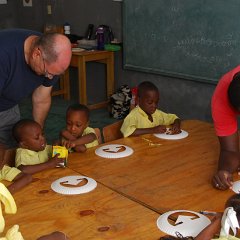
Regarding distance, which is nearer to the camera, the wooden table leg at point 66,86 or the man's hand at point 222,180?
the man's hand at point 222,180

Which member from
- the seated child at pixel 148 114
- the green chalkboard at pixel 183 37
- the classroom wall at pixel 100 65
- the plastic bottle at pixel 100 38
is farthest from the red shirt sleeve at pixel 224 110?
the plastic bottle at pixel 100 38

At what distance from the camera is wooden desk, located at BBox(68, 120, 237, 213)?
164 cm

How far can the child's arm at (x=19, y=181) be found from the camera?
67.5 inches

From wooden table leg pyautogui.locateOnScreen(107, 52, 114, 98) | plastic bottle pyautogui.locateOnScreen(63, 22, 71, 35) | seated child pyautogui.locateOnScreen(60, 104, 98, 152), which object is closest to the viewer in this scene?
seated child pyautogui.locateOnScreen(60, 104, 98, 152)

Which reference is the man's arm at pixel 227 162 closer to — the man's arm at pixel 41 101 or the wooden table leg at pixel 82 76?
the man's arm at pixel 41 101

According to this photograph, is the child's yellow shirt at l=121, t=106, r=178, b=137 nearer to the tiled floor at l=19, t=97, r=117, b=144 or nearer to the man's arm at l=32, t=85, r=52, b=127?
the man's arm at l=32, t=85, r=52, b=127

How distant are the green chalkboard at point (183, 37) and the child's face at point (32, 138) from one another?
263cm

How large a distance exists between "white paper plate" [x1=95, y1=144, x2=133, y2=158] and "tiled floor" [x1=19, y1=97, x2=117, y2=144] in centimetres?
240

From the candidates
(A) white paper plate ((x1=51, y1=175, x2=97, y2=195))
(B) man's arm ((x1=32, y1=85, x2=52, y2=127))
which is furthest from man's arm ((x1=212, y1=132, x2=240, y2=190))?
(B) man's arm ((x1=32, y1=85, x2=52, y2=127))

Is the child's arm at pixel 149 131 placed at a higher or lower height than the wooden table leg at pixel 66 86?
higher

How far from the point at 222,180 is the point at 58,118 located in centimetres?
390

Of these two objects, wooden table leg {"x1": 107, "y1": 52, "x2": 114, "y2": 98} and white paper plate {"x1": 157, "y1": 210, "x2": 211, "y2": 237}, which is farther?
wooden table leg {"x1": 107, "y1": 52, "x2": 114, "y2": 98}

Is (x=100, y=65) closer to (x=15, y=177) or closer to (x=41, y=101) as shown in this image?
(x=41, y=101)

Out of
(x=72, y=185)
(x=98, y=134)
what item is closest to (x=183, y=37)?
(x=98, y=134)
